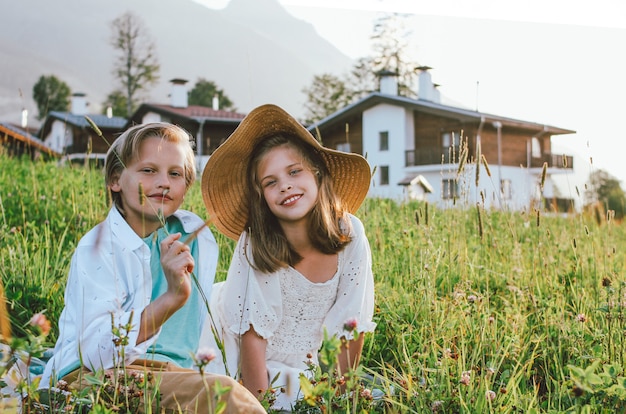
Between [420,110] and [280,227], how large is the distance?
87.1ft

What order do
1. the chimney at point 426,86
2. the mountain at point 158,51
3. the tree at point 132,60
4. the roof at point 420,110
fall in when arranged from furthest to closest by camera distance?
the mountain at point 158,51, the tree at point 132,60, the chimney at point 426,86, the roof at point 420,110

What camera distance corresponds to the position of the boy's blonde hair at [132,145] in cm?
206

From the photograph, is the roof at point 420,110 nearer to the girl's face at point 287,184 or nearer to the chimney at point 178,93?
the chimney at point 178,93

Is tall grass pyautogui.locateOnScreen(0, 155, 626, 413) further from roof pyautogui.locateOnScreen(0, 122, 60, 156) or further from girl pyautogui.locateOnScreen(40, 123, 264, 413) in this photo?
roof pyautogui.locateOnScreen(0, 122, 60, 156)

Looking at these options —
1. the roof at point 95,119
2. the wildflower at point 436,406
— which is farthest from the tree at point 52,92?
the wildflower at point 436,406

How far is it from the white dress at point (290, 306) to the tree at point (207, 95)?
1536 inches

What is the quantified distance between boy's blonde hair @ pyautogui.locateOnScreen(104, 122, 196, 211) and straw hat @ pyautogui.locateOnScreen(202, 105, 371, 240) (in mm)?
180

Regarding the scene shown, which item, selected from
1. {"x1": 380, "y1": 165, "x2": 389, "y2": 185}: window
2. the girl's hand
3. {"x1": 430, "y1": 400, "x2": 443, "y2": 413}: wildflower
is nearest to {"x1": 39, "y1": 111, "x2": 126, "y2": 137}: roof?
{"x1": 380, "y1": 165, "x2": 389, "y2": 185}: window

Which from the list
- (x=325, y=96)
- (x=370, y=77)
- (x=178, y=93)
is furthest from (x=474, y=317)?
(x=325, y=96)

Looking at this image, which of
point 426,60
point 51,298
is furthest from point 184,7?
point 51,298

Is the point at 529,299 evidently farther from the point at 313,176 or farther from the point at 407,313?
the point at 313,176

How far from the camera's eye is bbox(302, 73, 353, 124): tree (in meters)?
37.4

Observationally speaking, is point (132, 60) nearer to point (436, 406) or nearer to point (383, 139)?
point (383, 139)

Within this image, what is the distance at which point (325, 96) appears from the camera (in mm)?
38875
